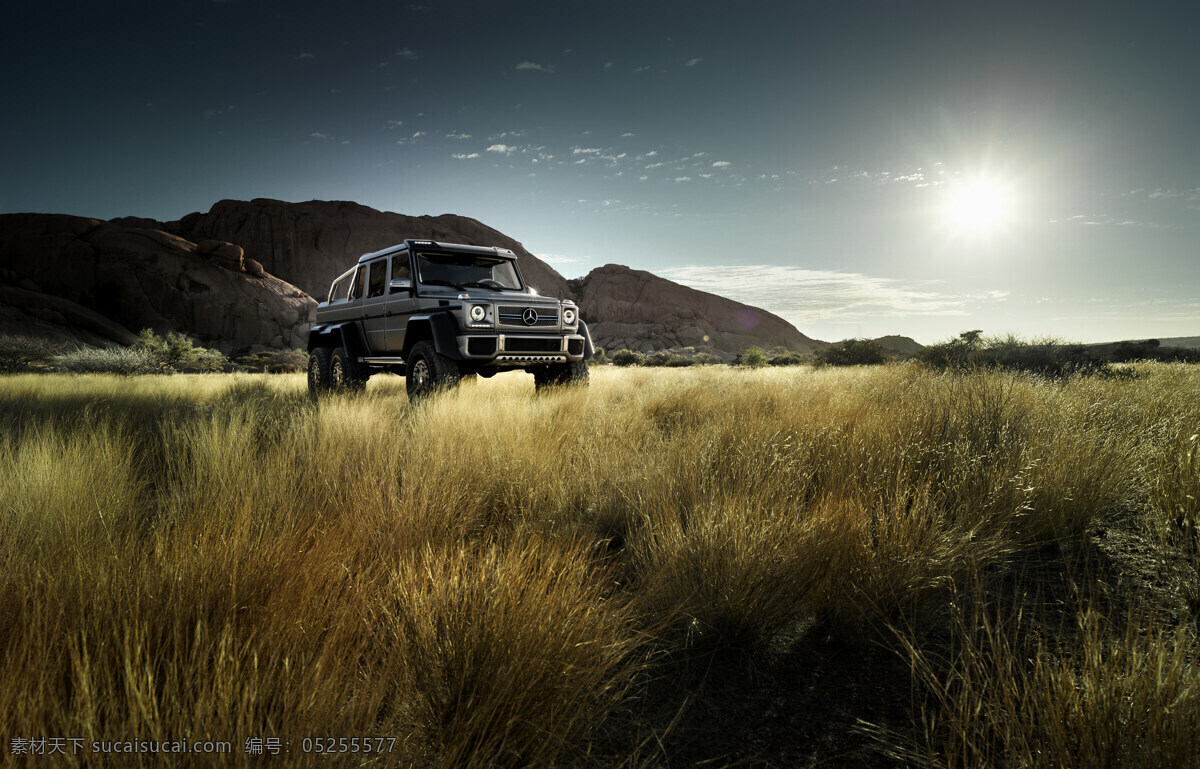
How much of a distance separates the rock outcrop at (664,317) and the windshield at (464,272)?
55.2 m

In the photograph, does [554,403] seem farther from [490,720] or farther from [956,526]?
[490,720]

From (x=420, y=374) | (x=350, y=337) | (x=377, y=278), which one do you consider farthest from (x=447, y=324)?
(x=350, y=337)

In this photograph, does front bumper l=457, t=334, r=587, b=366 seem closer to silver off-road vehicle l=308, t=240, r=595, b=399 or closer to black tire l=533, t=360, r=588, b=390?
silver off-road vehicle l=308, t=240, r=595, b=399

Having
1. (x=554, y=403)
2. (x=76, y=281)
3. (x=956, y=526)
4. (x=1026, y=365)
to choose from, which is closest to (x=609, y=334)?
(x=76, y=281)

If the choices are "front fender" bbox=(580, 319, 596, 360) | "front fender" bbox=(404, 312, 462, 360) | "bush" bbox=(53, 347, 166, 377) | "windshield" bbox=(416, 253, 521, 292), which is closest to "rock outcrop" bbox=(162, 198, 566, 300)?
"bush" bbox=(53, 347, 166, 377)

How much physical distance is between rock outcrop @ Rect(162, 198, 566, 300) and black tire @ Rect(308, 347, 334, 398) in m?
58.5

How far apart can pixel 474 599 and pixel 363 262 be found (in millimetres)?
9309

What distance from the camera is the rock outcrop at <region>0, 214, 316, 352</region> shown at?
46969mm

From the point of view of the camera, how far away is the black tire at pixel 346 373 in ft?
31.8

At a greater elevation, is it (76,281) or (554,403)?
(76,281)

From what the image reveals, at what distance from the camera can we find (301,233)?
66.9 meters

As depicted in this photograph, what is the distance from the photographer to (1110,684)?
1333 millimetres

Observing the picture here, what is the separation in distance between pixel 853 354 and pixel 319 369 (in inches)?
820

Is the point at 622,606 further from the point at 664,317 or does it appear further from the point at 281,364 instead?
the point at 664,317
